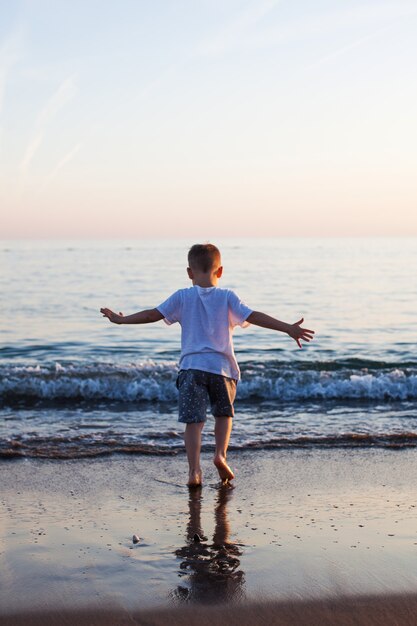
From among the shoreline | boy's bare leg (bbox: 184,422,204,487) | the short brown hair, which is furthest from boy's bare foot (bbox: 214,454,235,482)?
the shoreline

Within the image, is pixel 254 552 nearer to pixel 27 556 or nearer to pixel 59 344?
pixel 27 556

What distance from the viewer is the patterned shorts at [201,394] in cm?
535

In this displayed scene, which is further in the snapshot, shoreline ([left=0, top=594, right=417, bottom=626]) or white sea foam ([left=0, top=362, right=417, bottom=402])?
white sea foam ([left=0, top=362, right=417, bottom=402])

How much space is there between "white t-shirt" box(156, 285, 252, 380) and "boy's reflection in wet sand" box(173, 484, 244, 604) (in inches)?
42.7

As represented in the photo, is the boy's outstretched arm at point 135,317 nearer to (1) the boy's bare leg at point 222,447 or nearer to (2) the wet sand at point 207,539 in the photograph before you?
(1) the boy's bare leg at point 222,447

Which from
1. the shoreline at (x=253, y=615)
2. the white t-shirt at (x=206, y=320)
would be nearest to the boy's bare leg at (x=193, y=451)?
the white t-shirt at (x=206, y=320)

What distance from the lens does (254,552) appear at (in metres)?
3.97

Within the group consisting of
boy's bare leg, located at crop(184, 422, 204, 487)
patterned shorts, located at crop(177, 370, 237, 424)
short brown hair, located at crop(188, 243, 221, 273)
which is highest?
short brown hair, located at crop(188, 243, 221, 273)

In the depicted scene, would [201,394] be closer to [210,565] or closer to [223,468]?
[223,468]

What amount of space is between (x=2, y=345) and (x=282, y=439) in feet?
26.6

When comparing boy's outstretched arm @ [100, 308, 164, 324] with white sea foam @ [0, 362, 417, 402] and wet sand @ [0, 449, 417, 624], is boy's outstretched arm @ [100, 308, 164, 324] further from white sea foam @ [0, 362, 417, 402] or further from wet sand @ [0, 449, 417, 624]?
white sea foam @ [0, 362, 417, 402]

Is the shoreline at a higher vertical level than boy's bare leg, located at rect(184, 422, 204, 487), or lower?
lower

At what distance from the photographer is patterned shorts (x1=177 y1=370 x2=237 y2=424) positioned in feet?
17.6

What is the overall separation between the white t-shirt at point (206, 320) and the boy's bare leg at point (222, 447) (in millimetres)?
360
